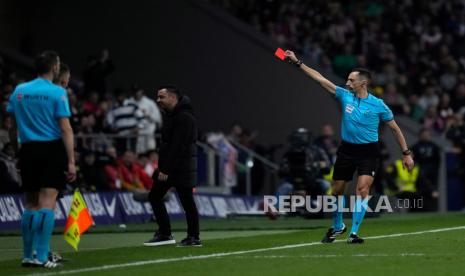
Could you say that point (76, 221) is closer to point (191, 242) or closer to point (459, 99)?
point (191, 242)

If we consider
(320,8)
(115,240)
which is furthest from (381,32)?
(115,240)

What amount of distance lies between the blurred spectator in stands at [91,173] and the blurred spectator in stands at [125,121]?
2028 millimetres

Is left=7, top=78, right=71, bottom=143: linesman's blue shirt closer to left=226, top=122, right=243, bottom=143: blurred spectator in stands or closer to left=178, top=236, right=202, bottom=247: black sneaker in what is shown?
left=178, top=236, right=202, bottom=247: black sneaker

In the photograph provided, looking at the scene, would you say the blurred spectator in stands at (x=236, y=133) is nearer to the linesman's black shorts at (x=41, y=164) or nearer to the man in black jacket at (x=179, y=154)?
the man in black jacket at (x=179, y=154)

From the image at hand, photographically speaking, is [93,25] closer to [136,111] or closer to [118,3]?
[118,3]

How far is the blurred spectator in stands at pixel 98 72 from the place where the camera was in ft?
96.9

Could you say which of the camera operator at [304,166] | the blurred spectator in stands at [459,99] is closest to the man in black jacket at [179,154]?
the camera operator at [304,166]

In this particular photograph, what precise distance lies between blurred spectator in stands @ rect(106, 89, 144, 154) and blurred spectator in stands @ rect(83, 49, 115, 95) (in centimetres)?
198

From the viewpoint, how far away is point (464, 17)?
119 ft

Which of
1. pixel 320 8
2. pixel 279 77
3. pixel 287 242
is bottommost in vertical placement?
pixel 287 242

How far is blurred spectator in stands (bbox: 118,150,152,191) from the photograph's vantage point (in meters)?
25.5

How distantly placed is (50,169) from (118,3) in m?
21.1

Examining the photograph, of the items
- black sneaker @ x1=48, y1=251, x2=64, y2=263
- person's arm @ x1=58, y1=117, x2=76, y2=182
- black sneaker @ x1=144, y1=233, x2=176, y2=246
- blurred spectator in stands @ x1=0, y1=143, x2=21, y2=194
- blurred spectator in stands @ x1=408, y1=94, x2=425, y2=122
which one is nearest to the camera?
person's arm @ x1=58, y1=117, x2=76, y2=182

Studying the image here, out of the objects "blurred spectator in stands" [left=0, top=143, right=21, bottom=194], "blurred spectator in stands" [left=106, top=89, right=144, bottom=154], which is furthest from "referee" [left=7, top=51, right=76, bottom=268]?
"blurred spectator in stands" [left=106, top=89, right=144, bottom=154]
